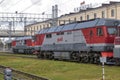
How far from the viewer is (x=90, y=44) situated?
114ft

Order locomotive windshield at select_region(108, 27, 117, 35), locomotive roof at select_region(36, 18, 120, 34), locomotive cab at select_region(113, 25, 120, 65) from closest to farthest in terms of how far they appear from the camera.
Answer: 1. locomotive cab at select_region(113, 25, 120, 65)
2. locomotive windshield at select_region(108, 27, 117, 35)
3. locomotive roof at select_region(36, 18, 120, 34)

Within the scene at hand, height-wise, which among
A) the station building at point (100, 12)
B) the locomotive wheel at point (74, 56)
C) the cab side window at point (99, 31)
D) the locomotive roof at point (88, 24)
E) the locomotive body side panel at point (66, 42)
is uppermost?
the station building at point (100, 12)

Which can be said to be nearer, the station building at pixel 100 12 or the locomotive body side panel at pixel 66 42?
the locomotive body side panel at pixel 66 42

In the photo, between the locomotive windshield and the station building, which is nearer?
the locomotive windshield

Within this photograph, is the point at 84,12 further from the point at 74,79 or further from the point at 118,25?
Result: the point at 74,79

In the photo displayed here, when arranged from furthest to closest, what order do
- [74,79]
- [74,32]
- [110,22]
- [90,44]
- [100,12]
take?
[100,12], [74,32], [90,44], [110,22], [74,79]

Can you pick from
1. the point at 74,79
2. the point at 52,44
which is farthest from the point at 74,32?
the point at 74,79

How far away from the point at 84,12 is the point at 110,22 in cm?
6412

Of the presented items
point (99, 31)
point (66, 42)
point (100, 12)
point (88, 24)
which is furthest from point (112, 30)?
point (100, 12)

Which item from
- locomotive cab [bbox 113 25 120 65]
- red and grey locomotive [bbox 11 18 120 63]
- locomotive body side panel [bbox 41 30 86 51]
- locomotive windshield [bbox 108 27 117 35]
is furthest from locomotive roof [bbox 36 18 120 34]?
locomotive cab [bbox 113 25 120 65]

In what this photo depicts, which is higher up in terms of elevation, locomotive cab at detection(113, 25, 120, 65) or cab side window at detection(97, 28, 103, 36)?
cab side window at detection(97, 28, 103, 36)

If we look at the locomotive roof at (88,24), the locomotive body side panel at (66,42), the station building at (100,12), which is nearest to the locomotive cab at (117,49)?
the locomotive roof at (88,24)

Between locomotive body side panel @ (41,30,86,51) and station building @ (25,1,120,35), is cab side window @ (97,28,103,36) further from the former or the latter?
station building @ (25,1,120,35)

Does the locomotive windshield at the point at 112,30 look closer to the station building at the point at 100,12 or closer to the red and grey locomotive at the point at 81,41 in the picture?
the red and grey locomotive at the point at 81,41
